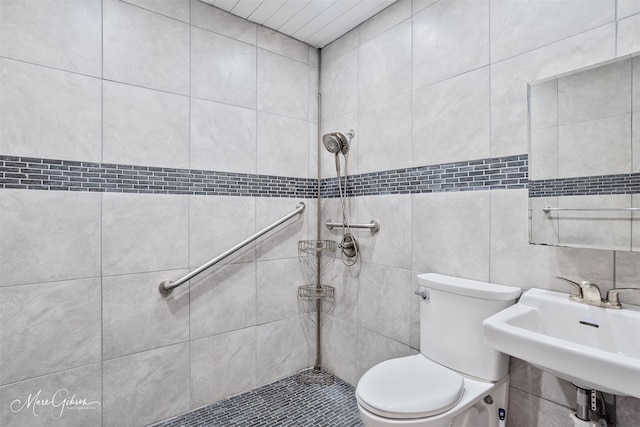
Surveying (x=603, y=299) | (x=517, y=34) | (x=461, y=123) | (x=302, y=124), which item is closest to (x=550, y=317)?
(x=603, y=299)

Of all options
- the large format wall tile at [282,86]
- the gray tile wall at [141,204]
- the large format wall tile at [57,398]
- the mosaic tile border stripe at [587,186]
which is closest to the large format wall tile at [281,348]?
the gray tile wall at [141,204]

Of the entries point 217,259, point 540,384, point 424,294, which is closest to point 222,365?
point 217,259

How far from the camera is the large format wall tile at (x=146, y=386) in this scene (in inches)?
63.9

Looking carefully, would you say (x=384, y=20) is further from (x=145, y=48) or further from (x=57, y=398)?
(x=57, y=398)

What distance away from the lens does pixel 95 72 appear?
5.20 feet

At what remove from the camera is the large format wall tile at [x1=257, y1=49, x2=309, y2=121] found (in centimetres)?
214

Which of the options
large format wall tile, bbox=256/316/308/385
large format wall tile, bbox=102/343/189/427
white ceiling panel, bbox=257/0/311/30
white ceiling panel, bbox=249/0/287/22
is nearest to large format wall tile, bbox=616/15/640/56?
white ceiling panel, bbox=257/0/311/30

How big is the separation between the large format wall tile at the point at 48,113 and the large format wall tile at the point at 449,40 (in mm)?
1620

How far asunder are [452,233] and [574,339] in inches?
24.3

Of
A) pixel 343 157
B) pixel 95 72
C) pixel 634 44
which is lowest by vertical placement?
pixel 343 157

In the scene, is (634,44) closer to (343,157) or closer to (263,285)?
(343,157)

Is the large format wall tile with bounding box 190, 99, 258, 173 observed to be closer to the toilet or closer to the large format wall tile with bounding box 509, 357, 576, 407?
the toilet

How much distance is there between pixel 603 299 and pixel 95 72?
2.31m

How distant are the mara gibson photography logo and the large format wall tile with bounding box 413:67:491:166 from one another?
1993 millimetres
